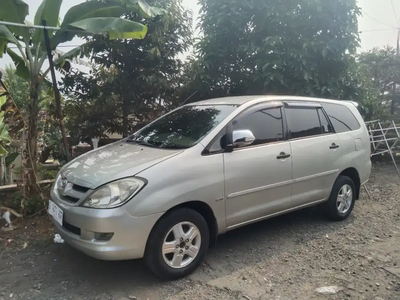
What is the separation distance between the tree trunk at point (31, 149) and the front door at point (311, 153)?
11.2 feet

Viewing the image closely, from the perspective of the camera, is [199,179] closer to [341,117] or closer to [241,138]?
[241,138]

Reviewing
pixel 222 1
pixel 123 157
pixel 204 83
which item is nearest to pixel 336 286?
pixel 123 157

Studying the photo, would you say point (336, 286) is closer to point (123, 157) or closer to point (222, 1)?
→ point (123, 157)

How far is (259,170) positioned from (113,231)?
66.7 inches

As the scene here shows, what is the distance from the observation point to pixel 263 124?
4.07m

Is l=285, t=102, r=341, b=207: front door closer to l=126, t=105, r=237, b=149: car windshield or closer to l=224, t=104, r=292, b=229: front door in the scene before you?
l=224, t=104, r=292, b=229: front door

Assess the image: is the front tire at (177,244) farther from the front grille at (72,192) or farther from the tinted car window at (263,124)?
the tinted car window at (263,124)

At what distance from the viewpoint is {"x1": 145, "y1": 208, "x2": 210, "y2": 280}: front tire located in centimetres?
307

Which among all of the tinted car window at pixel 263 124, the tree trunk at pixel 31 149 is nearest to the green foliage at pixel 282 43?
the tinted car window at pixel 263 124

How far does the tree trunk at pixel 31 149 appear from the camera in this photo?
4.86 m

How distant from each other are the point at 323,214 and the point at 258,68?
124 inches

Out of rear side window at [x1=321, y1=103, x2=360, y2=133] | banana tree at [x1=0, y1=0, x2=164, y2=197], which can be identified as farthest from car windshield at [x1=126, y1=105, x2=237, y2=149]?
rear side window at [x1=321, y1=103, x2=360, y2=133]

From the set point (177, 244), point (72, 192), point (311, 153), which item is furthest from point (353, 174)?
point (72, 192)

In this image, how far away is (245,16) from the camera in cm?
686
